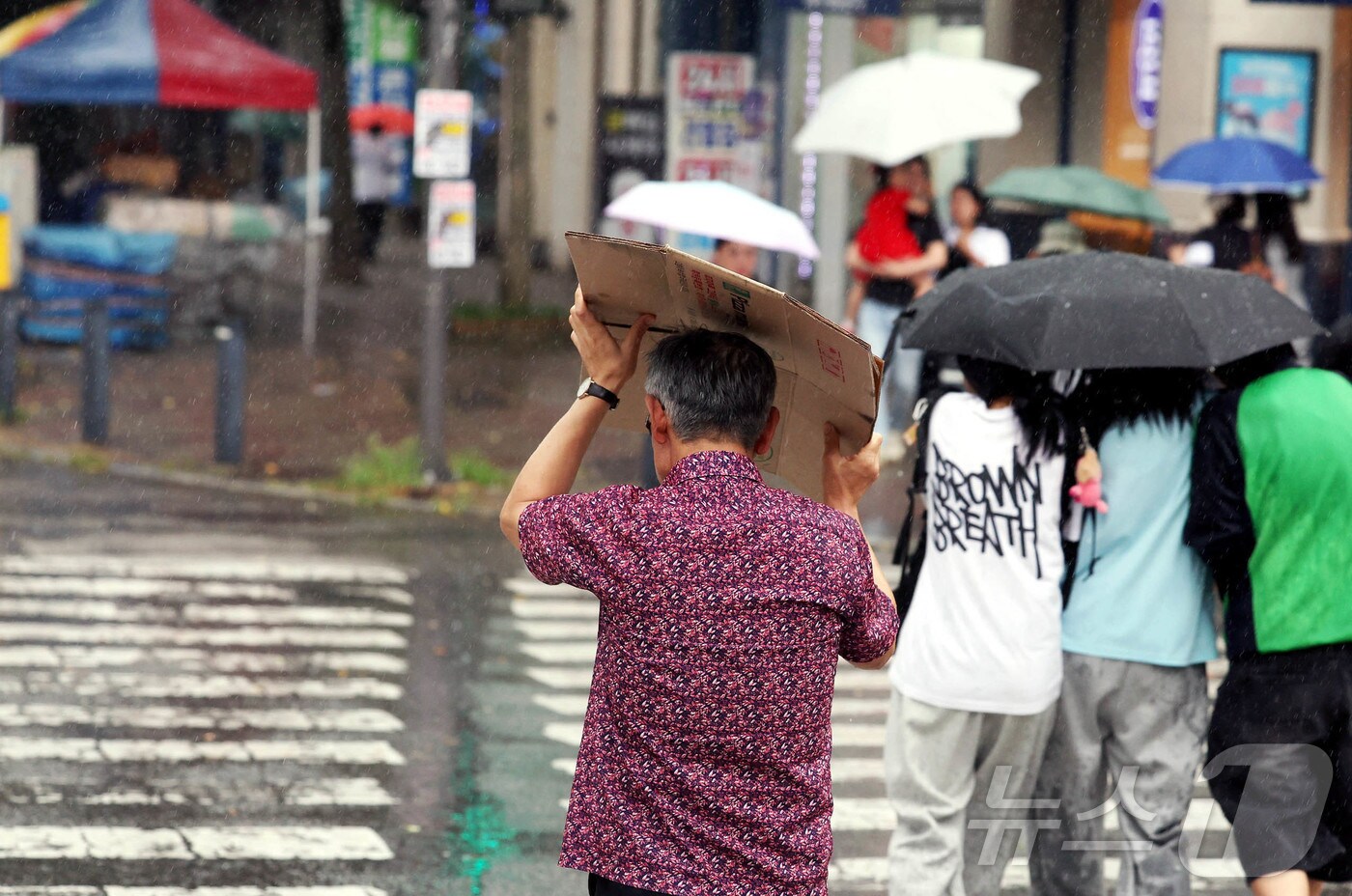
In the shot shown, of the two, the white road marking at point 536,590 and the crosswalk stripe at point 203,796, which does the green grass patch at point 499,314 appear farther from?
the crosswalk stripe at point 203,796

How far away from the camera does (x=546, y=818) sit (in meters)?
6.39

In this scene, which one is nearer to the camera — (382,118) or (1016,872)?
(1016,872)

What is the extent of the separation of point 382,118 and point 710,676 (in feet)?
102

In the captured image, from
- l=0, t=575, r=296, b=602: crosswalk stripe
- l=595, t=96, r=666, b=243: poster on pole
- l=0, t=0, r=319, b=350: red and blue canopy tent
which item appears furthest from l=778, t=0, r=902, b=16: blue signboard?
l=0, t=0, r=319, b=350: red and blue canopy tent

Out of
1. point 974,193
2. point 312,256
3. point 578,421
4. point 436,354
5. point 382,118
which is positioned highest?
point 382,118

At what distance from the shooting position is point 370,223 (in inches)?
1211

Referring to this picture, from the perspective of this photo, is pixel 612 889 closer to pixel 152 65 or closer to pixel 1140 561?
pixel 1140 561

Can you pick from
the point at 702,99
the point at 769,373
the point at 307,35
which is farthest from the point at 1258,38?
the point at 307,35

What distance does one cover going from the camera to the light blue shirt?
4793 millimetres

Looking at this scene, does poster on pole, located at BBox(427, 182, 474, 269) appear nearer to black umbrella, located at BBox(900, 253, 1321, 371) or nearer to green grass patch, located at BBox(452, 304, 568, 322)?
black umbrella, located at BBox(900, 253, 1321, 371)

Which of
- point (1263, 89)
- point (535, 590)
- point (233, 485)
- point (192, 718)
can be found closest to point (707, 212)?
point (192, 718)

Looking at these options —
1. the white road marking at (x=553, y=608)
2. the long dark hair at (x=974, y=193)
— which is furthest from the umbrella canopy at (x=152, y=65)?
the white road marking at (x=553, y=608)

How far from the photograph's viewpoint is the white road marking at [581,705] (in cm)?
777

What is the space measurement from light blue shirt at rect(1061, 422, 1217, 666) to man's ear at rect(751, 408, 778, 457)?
69.3 inches
